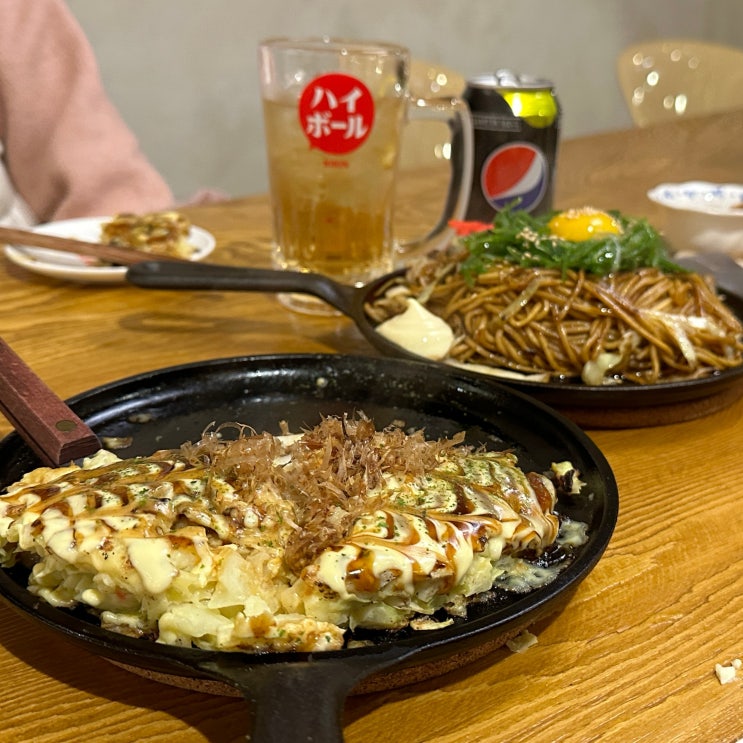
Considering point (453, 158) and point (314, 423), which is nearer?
point (314, 423)

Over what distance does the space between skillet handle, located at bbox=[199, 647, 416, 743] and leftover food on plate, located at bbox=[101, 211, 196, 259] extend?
151cm

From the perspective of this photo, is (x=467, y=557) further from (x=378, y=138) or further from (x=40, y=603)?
(x=378, y=138)

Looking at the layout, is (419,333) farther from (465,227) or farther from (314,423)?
(465,227)

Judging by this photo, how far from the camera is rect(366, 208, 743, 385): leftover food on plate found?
162cm

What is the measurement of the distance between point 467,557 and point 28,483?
0.52 metres

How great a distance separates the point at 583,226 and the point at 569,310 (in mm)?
226

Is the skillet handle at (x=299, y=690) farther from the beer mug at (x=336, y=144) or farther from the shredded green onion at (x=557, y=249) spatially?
the beer mug at (x=336, y=144)

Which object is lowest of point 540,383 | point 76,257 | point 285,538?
point 76,257

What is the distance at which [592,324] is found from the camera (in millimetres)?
1665

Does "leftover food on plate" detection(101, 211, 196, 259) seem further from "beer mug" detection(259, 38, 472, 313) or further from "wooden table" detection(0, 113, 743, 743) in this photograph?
"wooden table" detection(0, 113, 743, 743)

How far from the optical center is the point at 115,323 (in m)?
1.92

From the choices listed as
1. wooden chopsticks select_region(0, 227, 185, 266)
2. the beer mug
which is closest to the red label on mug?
the beer mug

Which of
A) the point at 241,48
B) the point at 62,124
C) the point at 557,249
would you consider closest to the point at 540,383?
the point at 557,249

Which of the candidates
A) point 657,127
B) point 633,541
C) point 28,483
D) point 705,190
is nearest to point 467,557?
point 633,541
